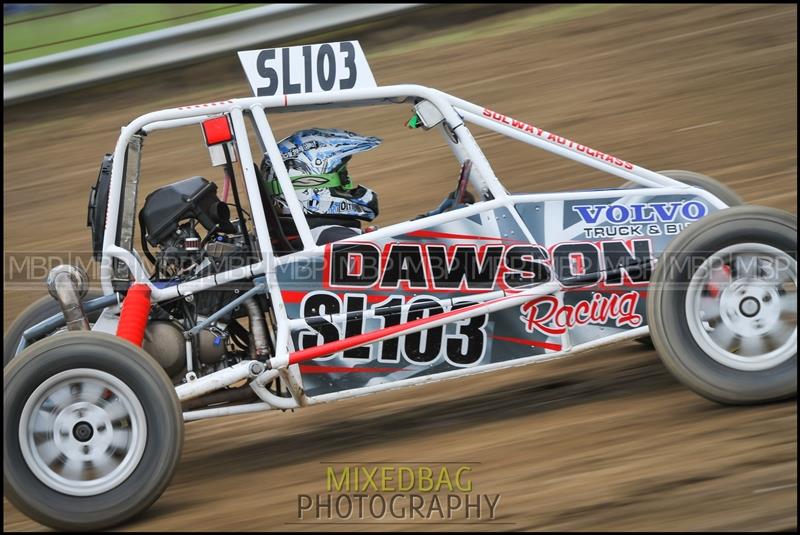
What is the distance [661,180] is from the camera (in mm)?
5242

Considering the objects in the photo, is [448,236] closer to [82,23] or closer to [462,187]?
[462,187]

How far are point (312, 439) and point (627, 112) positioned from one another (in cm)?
546

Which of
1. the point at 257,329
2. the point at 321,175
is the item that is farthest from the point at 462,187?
the point at 257,329

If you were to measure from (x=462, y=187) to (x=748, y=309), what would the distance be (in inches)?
54.7

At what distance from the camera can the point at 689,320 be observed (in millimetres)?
4746

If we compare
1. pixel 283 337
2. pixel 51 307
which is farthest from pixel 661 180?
pixel 51 307

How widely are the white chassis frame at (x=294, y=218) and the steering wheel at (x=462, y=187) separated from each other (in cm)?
5

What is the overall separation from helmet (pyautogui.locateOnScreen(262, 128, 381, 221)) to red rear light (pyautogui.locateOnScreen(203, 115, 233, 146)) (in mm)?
321

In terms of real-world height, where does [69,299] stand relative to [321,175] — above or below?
below

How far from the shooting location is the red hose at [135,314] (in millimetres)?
4781

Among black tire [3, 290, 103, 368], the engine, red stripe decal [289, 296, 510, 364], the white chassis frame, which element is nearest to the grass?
black tire [3, 290, 103, 368]

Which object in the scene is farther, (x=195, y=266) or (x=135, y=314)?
(x=195, y=266)

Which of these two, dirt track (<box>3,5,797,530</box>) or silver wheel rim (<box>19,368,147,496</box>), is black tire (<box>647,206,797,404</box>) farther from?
silver wheel rim (<box>19,368,147,496</box>)

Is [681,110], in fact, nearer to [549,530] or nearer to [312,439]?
[312,439]
